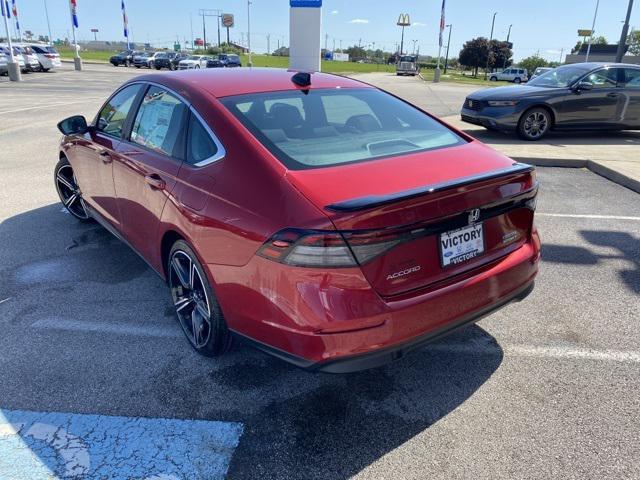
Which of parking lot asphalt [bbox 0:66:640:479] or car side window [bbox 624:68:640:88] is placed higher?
car side window [bbox 624:68:640:88]

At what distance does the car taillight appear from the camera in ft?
6.95

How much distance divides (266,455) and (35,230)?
4.04 meters

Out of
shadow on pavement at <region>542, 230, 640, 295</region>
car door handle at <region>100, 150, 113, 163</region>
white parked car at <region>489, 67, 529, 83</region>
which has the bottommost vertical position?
white parked car at <region>489, 67, 529, 83</region>

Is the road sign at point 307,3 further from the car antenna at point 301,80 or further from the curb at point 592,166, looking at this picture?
the car antenna at point 301,80

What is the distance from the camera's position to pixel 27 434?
8.02ft

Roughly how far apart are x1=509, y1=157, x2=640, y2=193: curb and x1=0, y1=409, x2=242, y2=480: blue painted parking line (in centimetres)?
695

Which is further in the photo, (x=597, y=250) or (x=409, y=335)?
(x=597, y=250)

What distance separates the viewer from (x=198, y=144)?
2.88 m

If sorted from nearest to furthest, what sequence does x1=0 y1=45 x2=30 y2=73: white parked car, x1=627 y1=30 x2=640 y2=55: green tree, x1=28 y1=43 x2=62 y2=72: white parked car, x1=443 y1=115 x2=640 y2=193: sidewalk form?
x1=443 y1=115 x2=640 y2=193: sidewalk → x1=0 y1=45 x2=30 y2=73: white parked car → x1=28 y1=43 x2=62 y2=72: white parked car → x1=627 y1=30 x2=640 y2=55: green tree

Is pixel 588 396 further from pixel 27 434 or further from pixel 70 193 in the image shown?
pixel 70 193

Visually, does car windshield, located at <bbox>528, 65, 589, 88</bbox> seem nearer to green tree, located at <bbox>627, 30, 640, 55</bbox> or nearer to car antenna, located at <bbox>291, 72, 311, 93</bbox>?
car antenna, located at <bbox>291, 72, 311, 93</bbox>

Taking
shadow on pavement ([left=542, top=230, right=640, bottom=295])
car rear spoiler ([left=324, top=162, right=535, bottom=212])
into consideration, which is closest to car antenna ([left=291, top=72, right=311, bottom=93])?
car rear spoiler ([left=324, top=162, right=535, bottom=212])

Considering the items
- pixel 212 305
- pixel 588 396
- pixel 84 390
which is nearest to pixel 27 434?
pixel 84 390

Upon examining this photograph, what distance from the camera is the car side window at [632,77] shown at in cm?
1052
